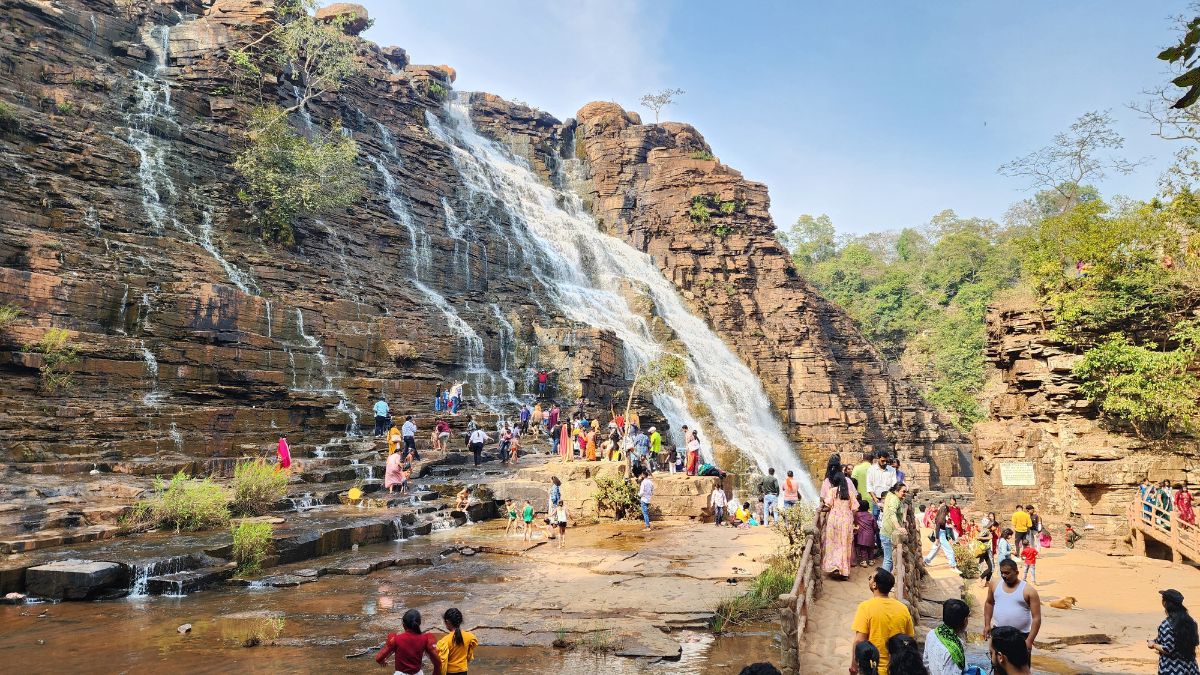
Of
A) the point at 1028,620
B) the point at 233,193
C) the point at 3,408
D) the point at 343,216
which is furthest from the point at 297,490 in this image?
the point at 343,216

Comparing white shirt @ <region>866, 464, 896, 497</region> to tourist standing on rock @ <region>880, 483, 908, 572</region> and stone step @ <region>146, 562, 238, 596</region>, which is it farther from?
stone step @ <region>146, 562, 238, 596</region>

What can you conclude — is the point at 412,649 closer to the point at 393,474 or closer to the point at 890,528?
the point at 890,528

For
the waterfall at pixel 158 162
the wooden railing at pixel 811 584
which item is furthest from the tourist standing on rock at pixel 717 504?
the waterfall at pixel 158 162

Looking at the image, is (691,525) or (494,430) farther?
(494,430)

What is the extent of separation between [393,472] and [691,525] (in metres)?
7.03

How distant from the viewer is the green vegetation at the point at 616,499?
16984 millimetres

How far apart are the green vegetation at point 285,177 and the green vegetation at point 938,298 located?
3752 centimetres

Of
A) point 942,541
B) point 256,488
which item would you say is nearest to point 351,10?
point 256,488

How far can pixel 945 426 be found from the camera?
43.1 metres

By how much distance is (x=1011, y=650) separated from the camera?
4438 mm

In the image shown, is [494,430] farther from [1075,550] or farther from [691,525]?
[1075,550]

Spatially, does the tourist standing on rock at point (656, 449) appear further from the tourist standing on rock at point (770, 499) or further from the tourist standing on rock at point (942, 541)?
the tourist standing on rock at point (942, 541)

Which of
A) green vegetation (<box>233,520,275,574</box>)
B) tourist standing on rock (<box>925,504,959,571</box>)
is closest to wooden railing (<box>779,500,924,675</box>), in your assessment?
tourist standing on rock (<box>925,504,959,571</box>)

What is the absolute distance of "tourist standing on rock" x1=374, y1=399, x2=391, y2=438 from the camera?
22047 mm
